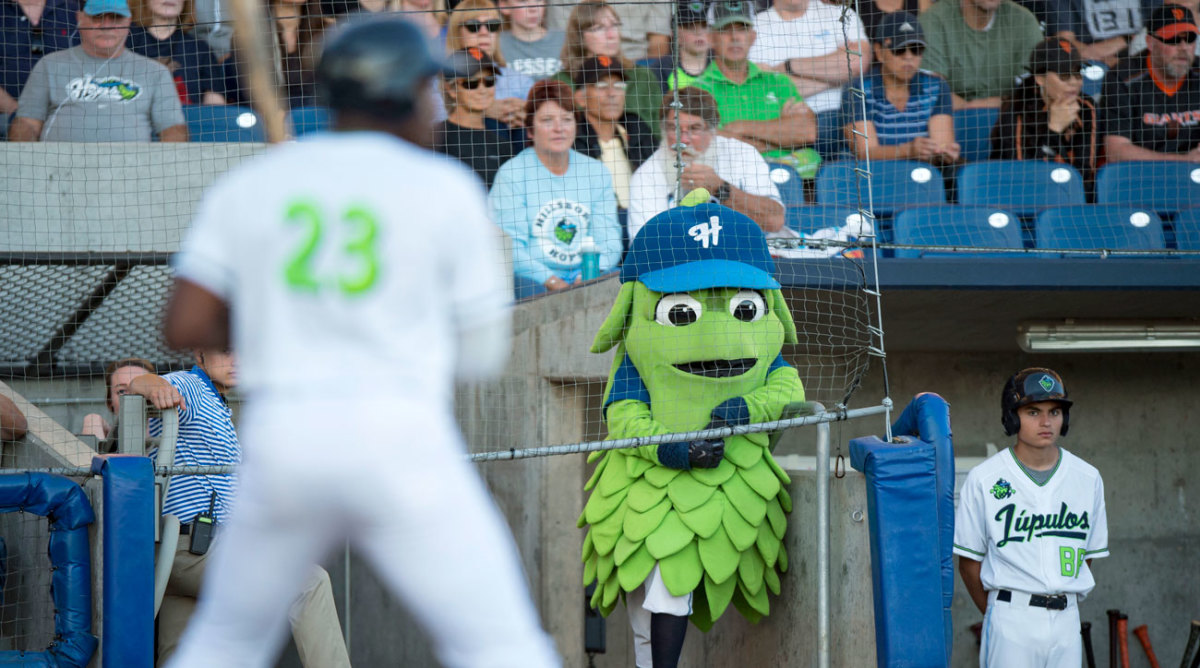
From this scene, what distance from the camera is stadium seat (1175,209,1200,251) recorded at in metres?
7.33

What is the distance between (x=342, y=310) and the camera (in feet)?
6.69

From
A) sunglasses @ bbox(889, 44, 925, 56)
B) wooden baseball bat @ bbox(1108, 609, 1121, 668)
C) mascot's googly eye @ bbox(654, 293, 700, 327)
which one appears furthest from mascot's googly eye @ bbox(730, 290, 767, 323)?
wooden baseball bat @ bbox(1108, 609, 1121, 668)

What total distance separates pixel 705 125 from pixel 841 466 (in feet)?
9.85

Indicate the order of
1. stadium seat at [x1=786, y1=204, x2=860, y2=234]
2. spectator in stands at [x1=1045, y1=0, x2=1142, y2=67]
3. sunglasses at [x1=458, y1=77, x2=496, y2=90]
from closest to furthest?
stadium seat at [x1=786, y1=204, x2=860, y2=234] → sunglasses at [x1=458, y1=77, x2=496, y2=90] → spectator in stands at [x1=1045, y1=0, x2=1142, y2=67]

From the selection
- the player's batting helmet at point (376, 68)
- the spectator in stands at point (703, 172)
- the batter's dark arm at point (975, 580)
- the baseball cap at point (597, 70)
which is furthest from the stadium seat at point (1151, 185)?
the player's batting helmet at point (376, 68)

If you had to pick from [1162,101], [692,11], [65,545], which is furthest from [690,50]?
[65,545]

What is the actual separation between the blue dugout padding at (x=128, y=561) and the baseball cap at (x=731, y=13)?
4877 mm

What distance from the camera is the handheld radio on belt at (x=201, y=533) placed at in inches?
182

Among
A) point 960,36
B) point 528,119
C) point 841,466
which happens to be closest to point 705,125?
point 528,119

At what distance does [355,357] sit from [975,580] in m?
3.76

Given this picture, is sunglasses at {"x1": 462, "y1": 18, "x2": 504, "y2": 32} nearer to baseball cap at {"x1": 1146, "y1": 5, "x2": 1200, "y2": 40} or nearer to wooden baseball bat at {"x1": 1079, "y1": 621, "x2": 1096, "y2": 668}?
baseball cap at {"x1": 1146, "y1": 5, "x2": 1200, "y2": 40}

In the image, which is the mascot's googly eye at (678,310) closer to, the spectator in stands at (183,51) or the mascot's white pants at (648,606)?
the mascot's white pants at (648,606)

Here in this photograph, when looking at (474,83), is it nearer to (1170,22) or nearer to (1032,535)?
(1032,535)

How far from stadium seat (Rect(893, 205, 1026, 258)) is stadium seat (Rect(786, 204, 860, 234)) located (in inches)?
13.6
